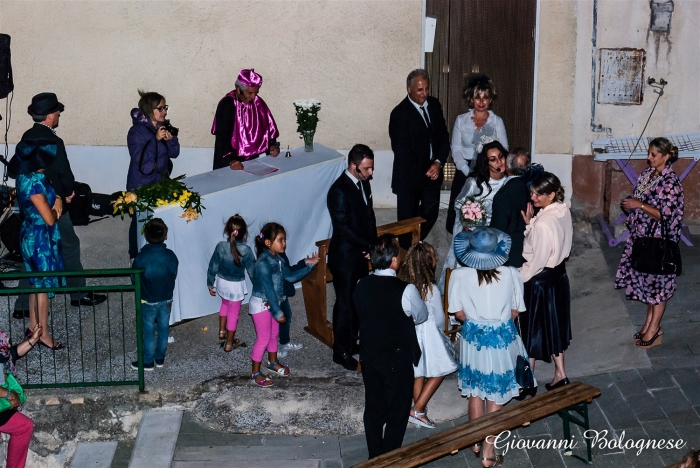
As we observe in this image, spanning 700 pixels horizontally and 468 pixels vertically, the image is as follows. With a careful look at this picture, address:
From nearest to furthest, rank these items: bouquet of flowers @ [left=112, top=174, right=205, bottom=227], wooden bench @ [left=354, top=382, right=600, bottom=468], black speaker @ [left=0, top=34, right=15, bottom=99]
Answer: wooden bench @ [left=354, top=382, right=600, bottom=468], bouquet of flowers @ [left=112, top=174, right=205, bottom=227], black speaker @ [left=0, top=34, right=15, bottom=99]

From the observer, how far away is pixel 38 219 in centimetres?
916

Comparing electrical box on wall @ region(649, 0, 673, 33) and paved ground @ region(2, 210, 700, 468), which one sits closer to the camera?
paved ground @ region(2, 210, 700, 468)

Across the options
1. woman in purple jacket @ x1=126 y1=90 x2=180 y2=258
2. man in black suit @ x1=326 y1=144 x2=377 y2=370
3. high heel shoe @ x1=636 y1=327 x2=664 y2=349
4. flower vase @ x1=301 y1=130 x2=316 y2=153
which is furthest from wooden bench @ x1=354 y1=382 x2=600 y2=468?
flower vase @ x1=301 y1=130 x2=316 y2=153

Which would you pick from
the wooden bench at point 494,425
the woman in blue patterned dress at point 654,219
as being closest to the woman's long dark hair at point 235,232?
the wooden bench at point 494,425

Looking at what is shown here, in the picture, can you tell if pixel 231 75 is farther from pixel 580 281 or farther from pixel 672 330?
pixel 672 330

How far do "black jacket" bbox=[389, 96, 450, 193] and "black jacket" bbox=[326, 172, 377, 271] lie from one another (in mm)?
1810

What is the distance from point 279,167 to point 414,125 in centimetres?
138

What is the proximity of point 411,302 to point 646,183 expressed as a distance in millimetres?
→ 2792

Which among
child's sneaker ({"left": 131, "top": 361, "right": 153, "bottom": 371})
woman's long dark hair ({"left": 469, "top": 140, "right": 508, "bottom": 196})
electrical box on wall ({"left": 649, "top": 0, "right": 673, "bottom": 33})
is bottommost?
child's sneaker ({"left": 131, "top": 361, "right": 153, "bottom": 371})

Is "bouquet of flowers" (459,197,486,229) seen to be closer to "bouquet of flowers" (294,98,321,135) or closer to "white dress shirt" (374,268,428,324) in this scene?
"white dress shirt" (374,268,428,324)

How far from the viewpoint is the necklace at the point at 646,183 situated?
915 centimetres

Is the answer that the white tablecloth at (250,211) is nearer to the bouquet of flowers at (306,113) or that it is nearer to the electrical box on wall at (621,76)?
the bouquet of flowers at (306,113)

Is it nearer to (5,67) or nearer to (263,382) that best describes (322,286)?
(263,382)

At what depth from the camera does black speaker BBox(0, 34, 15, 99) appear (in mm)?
11758
